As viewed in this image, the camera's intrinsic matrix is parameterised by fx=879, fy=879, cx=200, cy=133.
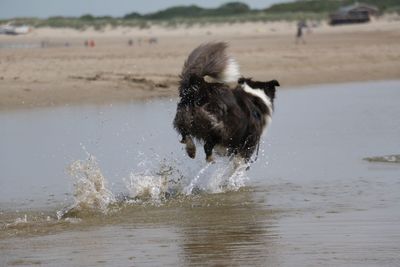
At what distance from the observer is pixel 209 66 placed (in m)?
7.73

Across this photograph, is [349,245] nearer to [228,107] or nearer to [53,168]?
[228,107]

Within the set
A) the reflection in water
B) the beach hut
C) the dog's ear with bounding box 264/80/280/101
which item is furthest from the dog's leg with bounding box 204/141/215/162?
the beach hut

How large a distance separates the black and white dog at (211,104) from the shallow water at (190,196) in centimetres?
48

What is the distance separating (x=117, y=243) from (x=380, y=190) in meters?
2.63

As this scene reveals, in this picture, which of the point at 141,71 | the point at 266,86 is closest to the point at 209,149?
the point at 266,86

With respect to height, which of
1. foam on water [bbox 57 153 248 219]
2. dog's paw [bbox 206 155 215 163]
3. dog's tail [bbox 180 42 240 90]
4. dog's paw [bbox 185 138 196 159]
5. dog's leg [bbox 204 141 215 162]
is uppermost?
dog's tail [bbox 180 42 240 90]

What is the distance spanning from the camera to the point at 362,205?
6.79 meters

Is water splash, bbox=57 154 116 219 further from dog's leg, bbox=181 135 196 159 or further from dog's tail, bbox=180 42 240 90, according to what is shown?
dog's tail, bbox=180 42 240 90

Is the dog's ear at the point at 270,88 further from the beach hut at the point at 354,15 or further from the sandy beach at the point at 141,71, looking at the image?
the beach hut at the point at 354,15

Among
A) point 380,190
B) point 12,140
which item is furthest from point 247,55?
point 380,190

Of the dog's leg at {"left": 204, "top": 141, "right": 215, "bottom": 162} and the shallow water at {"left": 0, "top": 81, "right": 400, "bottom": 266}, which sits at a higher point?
the dog's leg at {"left": 204, "top": 141, "right": 215, "bottom": 162}

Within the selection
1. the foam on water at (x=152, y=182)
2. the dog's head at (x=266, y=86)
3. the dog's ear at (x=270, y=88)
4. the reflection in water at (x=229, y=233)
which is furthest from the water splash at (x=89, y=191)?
the dog's ear at (x=270, y=88)

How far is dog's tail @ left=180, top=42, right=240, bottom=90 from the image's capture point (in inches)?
303

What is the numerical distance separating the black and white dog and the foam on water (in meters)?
0.30
